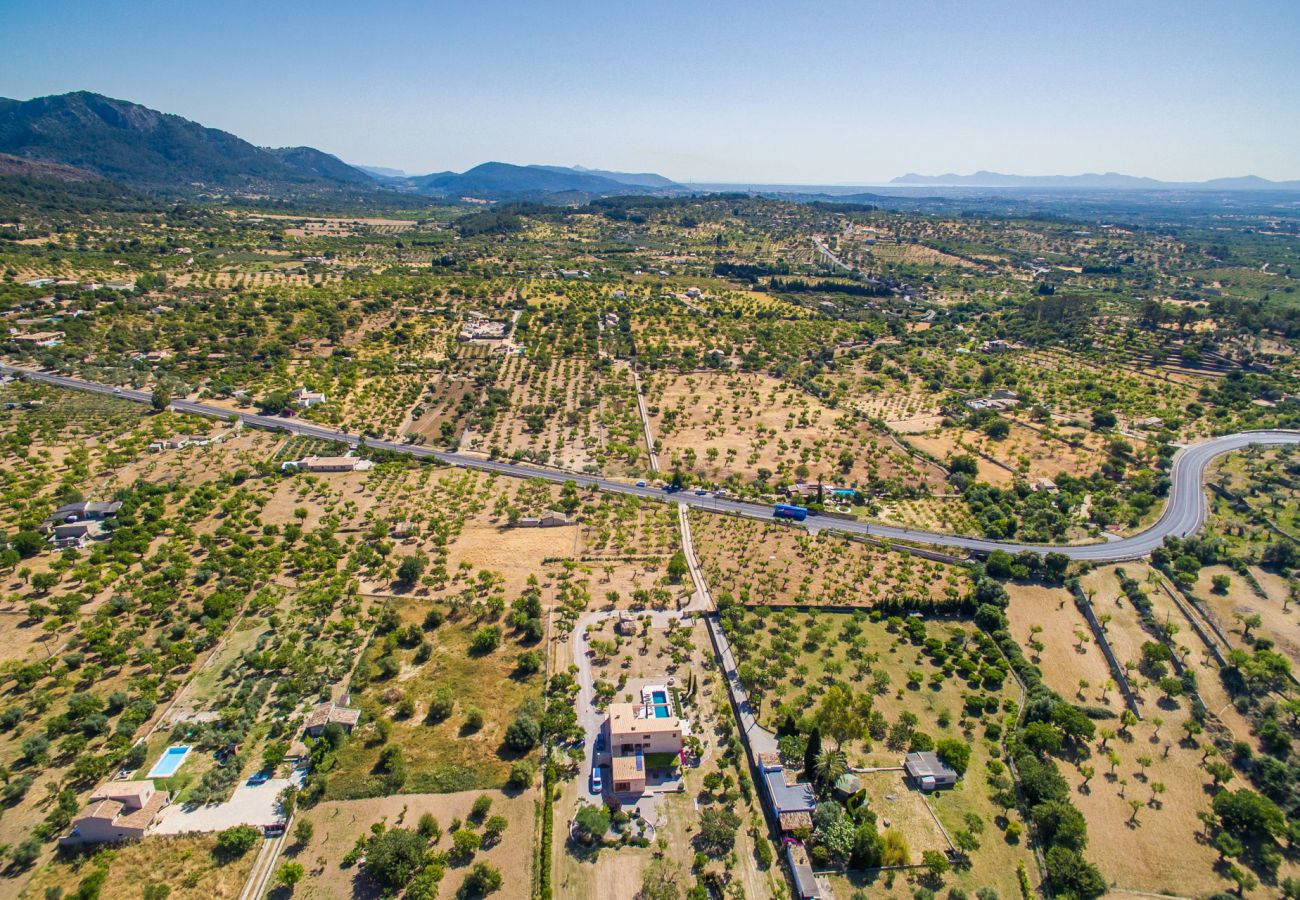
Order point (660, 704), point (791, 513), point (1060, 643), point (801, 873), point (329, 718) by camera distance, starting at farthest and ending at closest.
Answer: point (791, 513) → point (1060, 643) → point (660, 704) → point (329, 718) → point (801, 873)

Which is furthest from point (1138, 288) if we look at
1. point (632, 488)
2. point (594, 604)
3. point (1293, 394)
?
point (594, 604)

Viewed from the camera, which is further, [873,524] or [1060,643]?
[873,524]

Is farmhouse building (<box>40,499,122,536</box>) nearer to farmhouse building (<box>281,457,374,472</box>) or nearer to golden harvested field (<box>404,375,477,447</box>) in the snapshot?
farmhouse building (<box>281,457,374,472</box>)

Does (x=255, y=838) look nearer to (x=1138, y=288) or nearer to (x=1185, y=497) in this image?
(x=1185, y=497)

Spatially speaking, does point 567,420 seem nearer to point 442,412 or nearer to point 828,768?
point 442,412

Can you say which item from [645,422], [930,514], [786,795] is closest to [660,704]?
[786,795]

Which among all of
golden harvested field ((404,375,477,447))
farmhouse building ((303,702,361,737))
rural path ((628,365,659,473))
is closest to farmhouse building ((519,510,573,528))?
rural path ((628,365,659,473))
